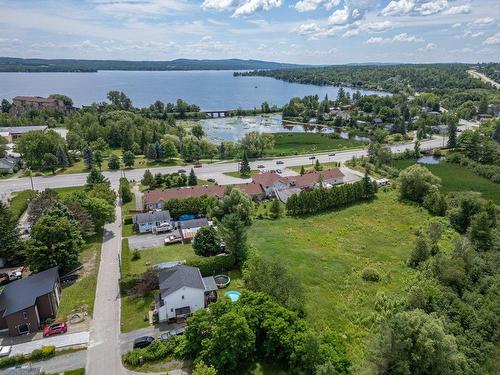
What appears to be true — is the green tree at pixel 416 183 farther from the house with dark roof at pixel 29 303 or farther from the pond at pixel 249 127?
the pond at pixel 249 127

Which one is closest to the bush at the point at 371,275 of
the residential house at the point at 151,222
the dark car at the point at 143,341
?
the dark car at the point at 143,341

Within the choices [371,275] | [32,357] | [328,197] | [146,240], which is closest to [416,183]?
[328,197]

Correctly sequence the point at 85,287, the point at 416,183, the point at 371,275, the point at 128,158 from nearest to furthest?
the point at 85,287, the point at 371,275, the point at 416,183, the point at 128,158

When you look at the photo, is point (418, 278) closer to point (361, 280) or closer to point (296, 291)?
point (361, 280)

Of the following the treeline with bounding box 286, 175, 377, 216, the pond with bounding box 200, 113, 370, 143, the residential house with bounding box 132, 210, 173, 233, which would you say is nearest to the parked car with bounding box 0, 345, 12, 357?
the residential house with bounding box 132, 210, 173, 233

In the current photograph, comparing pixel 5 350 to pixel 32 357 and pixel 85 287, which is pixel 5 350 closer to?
pixel 32 357

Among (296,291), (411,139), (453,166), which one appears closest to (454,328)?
(296,291)

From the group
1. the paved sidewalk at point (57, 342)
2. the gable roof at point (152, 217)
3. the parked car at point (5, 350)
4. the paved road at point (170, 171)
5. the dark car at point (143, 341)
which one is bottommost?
the paved sidewalk at point (57, 342)
